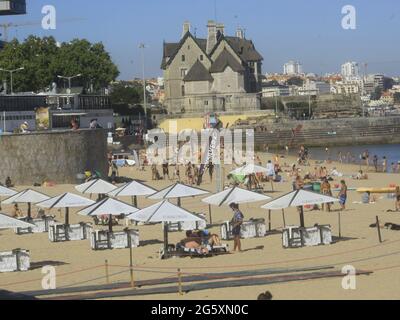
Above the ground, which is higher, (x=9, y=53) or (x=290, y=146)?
(x=9, y=53)

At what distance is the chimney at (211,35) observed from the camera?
100863 millimetres

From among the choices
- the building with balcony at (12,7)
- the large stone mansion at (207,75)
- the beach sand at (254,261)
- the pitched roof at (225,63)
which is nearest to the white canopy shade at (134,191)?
the beach sand at (254,261)

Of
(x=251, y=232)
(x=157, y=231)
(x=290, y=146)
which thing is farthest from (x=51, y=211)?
(x=290, y=146)

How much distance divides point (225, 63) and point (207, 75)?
2321 mm

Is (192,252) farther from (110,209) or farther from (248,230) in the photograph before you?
(248,230)

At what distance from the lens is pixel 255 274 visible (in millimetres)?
15922

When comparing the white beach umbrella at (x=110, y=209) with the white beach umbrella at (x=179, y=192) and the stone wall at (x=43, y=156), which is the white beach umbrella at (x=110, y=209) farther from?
the stone wall at (x=43, y=156)

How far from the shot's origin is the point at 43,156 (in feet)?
117

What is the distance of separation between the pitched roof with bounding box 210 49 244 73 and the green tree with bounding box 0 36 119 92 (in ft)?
35.6

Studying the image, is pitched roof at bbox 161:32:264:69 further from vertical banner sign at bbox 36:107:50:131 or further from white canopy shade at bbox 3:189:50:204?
white canopy shade at bbox 3:189:50:204

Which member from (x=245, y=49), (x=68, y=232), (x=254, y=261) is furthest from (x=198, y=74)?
(x=254, y=261)

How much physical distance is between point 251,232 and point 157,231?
318 centimetres

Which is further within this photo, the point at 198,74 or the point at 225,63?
the point at 225,63
